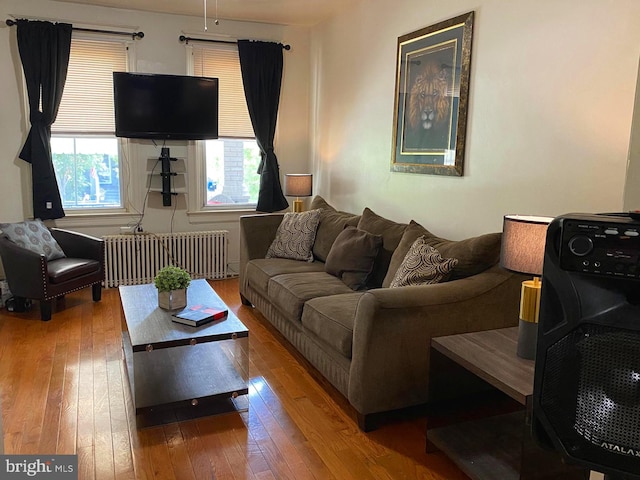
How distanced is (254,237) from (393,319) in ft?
7.51

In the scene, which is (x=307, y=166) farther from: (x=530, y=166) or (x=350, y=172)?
(x=530, y=166)

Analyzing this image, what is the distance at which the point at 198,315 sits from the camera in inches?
113

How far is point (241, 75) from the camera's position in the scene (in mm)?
5336

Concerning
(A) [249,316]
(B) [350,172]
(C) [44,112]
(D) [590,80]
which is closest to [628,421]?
(D) [590,80]

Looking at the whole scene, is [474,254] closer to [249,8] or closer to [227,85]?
[249,8]

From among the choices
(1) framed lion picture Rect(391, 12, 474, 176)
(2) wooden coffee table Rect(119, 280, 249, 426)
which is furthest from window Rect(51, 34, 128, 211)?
(1) framed lion picture Rect(391, 12, 474, 176)

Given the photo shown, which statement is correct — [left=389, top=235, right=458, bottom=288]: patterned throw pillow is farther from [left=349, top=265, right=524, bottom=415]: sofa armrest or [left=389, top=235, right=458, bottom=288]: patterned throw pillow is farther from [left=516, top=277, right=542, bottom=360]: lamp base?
[left=516, top=277, right=542, bottom=360]: lamp base

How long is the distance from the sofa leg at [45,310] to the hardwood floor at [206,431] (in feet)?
1.81

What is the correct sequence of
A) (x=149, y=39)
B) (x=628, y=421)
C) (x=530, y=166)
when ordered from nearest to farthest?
1. (x=628, y=421)
2. (x=530, y=166)
3. (x=149, y=39)

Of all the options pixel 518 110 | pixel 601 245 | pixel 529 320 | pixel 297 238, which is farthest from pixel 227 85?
pixel 601 245

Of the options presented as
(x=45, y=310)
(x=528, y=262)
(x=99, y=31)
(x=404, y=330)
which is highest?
(x=99, y=31)

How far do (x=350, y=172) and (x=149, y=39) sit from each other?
236cm

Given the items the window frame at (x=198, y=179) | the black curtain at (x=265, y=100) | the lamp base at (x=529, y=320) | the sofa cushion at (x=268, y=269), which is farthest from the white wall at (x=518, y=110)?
the window frame at (x=198, y=179)

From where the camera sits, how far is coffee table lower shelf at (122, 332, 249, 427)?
104 inches
